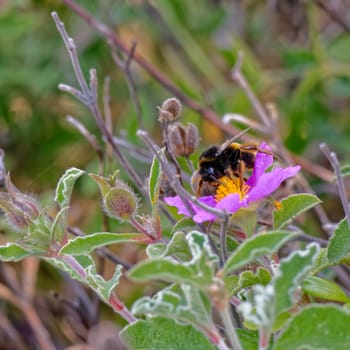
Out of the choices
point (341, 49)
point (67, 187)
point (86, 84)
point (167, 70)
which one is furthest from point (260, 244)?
point (167, 70)

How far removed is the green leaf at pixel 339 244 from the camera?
28.0 inches

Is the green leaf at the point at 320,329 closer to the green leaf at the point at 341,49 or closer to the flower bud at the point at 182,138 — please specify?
the flower bud at the point at 182,138

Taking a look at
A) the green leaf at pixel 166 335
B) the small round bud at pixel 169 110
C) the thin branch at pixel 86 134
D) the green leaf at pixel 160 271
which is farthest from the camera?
the thin branch at pixel 86 134

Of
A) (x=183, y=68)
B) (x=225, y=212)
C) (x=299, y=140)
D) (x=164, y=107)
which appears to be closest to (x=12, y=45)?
(x=183, y=68)

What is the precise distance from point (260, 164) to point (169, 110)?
0.12m

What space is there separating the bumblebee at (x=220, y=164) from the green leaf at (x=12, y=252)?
193 mm

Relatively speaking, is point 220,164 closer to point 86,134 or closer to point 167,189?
point 167,189

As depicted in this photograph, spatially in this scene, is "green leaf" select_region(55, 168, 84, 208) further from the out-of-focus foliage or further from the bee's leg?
the out-of-focus foliage

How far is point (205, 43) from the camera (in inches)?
74.9

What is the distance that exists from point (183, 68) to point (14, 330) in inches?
33.2

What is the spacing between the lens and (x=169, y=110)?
2.61ft

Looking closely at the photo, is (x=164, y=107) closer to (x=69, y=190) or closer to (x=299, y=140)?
→ (x=69, y=190)

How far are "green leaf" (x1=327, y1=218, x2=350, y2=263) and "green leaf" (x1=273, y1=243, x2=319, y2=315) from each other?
0.14 meters

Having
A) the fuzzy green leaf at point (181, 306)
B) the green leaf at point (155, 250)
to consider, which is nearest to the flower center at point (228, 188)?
the green leaf at point (155, 250)
